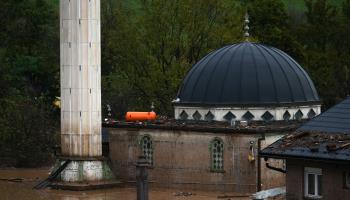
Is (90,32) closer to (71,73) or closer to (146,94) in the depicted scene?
(71,73)

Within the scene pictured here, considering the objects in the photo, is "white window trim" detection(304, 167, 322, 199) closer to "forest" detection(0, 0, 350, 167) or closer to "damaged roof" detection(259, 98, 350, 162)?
"damaged roof" detection(259, 98, 350, 162)

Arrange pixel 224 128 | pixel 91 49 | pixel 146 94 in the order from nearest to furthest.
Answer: pixel 224 128
pixel 91 49
pixel 146 94

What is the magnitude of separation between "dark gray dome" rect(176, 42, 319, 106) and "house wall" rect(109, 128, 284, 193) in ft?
6.65

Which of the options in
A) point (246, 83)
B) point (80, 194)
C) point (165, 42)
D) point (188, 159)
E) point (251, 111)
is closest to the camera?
point (80, 194)

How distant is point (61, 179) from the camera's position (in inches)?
1764

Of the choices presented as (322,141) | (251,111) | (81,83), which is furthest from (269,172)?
(322,141)

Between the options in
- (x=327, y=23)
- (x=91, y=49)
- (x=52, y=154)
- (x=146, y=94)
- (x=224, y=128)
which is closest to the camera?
(x=224, y=128)

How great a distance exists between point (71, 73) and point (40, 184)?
436 cm

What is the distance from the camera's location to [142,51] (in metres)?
61.9

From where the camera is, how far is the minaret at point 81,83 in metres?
45.3

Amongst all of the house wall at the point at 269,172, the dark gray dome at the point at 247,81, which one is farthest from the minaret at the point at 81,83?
the house wall at the point at 269,172

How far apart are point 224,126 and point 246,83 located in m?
2.53

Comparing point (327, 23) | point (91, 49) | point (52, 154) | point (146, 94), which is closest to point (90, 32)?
point (91, 49)

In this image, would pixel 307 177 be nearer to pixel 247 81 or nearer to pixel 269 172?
pixel 269 172
